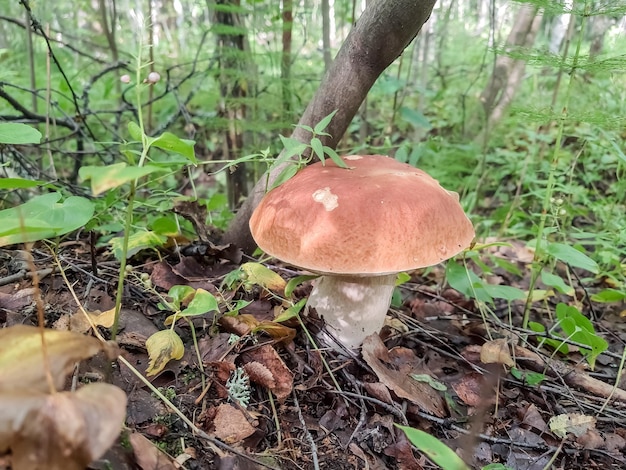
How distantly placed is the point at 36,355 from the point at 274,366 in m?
1.02

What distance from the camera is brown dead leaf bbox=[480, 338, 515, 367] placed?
214cm

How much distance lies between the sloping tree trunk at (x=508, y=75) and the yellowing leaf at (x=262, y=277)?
158 inches

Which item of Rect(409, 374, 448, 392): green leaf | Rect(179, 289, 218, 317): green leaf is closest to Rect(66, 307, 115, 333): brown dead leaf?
Rect(179, 289, 218, 317): green leaf

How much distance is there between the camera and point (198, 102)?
4.59 meters

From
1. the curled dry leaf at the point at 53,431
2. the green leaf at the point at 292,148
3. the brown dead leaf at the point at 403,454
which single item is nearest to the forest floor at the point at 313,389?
the brown dead leaf at the point at 403,454

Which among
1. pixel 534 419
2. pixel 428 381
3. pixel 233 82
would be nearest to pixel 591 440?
pixel 534 419

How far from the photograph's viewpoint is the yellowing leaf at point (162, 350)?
1650 millimetres

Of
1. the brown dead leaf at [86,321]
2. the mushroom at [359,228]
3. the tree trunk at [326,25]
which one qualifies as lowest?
the brown dead leaf at [86,321]

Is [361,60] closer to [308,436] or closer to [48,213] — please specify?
[48,213]

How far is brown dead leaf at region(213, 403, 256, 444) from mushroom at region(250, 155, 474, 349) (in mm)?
580

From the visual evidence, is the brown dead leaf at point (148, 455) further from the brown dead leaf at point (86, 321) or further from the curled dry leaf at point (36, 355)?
the brown dead leaf at point (86, 321)

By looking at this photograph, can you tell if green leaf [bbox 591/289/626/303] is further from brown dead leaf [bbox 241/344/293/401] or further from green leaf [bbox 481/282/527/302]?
brown dead leaf [bbox 241/344/293/401]

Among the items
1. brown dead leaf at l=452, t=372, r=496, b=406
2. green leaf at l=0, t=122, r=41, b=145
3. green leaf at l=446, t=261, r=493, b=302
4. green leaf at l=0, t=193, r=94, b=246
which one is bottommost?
brown dead leaf at l=452, t=372, r=496, b=406

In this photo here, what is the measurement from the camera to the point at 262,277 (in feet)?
7.06
